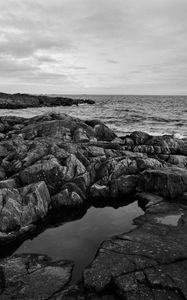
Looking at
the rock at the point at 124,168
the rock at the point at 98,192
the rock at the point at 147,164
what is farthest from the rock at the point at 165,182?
the rock at the point at 98,192

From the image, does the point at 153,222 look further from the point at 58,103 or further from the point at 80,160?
the point at 58,103

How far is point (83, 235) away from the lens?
14.3 meters

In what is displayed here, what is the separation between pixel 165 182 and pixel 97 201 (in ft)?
13.8

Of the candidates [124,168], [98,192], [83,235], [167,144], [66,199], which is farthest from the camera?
[167,144]

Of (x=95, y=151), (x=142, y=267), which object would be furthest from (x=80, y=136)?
(x=142, y=267)

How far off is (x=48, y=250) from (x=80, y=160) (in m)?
8.69

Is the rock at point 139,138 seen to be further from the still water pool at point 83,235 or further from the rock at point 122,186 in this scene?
the still water pool at point 83,235

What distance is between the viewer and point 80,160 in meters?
20.8

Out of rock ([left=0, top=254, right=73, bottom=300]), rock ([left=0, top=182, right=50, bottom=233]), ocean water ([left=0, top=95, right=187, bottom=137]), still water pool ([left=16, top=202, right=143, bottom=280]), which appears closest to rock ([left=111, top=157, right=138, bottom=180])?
still water pool ([left=16, top=202, right=143, bottom=280])

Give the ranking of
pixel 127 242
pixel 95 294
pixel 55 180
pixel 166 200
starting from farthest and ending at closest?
1. pixel 55 180
2. pixel 166 200
3. pixel 127 242
4. pixel 95 294

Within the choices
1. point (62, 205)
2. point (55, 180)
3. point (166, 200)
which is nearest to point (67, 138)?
point (55, 180)

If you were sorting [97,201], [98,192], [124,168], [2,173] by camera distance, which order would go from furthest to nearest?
Answer: [124,168] < [2,173] < [98,192] < [97,201]

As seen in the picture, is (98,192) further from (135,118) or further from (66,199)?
(135,118)

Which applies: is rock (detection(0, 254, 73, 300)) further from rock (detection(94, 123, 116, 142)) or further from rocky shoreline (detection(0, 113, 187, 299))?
rock (detection(94, 123, 116, 142))
